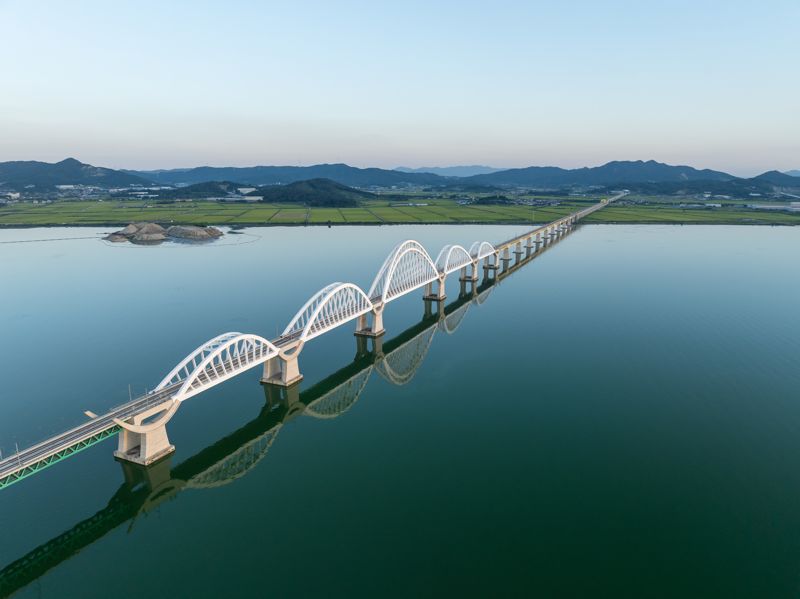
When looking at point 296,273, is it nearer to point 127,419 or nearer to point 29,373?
point 29,373

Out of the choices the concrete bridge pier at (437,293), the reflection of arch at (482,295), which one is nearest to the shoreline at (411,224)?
the reflection of arch at (482,295)

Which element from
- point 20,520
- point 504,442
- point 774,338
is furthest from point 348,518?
point 774,338

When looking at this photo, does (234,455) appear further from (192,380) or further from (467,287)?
(467,287)

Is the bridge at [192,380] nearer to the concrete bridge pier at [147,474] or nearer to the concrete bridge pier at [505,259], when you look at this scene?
the concrete bridge pier at [147,474]

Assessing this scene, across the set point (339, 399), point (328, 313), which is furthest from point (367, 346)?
point (339, 399)

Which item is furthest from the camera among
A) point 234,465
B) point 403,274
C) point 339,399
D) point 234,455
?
point 403,274

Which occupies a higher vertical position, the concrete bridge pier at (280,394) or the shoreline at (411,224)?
the shoreline at (411,224)

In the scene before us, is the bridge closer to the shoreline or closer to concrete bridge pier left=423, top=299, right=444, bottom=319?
concrete bridge pier left=423, top=299, right=444, bottom=319
